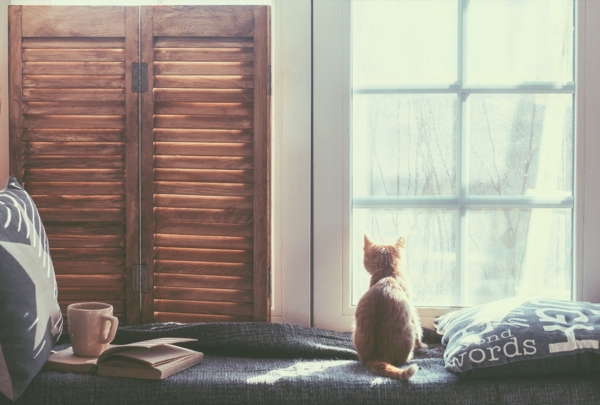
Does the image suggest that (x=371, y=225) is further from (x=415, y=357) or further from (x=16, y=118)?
(x=16, y=118)

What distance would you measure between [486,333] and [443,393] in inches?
7.6

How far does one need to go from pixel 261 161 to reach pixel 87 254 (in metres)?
0.59

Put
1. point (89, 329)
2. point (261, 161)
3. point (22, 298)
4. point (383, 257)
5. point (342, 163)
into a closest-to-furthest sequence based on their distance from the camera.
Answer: point (22, 298), point (89, 329), point (383, 257), point (261, 161), point (342, 163)

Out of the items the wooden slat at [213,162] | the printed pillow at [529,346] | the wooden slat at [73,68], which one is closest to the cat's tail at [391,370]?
the printed pillow at [529,346]

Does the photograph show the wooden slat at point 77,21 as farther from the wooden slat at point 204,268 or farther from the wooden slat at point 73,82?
the wooden slat at point 204,268

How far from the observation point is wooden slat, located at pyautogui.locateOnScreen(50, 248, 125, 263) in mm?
1778

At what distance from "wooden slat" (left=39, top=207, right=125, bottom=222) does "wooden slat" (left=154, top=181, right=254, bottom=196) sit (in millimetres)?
158

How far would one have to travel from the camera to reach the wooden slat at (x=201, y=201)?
176 cm

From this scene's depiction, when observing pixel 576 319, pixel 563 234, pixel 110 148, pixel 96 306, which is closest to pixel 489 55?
pixel 563 234

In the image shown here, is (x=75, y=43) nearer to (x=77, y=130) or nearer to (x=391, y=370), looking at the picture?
(x=77, y=130)

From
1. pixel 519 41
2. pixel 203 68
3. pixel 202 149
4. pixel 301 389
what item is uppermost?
pixel 519 41

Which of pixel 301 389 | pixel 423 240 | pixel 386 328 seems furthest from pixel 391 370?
pixel 423 240

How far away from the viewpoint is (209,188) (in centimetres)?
176

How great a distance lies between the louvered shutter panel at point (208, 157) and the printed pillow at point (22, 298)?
374 mm
